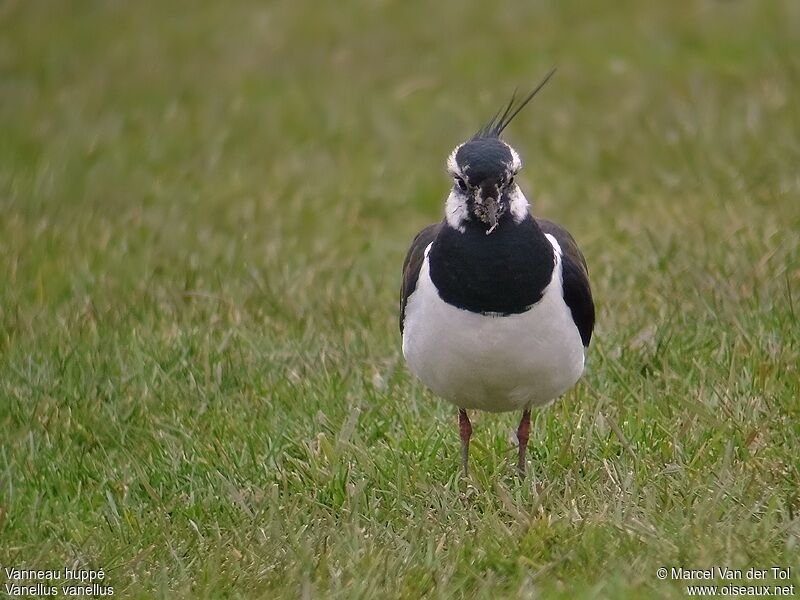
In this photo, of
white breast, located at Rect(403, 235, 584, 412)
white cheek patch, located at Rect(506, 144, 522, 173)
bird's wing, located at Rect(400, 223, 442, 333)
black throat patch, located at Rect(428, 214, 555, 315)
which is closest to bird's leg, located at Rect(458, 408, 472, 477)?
white breast, located at Rect(403, 235, 584, 412)

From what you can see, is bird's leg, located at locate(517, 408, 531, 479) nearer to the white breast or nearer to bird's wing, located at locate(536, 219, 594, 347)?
the white breast

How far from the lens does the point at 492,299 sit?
4.52 meters

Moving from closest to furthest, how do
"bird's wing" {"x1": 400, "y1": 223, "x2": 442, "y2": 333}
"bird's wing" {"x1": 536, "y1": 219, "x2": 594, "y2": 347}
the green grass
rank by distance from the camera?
the green grass → "bird's wing" {"x1": 536, "y1": 219, "x2": 594, "y2": 347} → "bird's wing" {"x1": 400, "y1": 223, "x2": 442, "y2": 333}

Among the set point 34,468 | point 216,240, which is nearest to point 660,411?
point 34,468

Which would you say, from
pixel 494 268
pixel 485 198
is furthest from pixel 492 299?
pixel 485 198

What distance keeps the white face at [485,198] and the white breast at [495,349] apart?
0.22 meters

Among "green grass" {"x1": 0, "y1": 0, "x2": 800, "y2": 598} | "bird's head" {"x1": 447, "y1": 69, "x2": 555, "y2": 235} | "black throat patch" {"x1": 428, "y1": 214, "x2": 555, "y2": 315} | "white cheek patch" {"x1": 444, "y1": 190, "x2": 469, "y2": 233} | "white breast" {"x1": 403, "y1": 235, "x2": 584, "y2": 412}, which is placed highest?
"bird's head" {"x1": 447, "y1": 69, "x2": 555, "y2": 235}

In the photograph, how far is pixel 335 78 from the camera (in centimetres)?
1022

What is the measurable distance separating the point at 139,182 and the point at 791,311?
4.38m

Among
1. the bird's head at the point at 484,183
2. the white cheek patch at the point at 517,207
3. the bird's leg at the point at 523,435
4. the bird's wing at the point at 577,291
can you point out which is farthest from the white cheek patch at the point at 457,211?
the bird's leg at the point at 523,435

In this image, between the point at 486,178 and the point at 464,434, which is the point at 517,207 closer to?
the point at 486,178

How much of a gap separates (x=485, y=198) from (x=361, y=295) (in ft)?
7.70

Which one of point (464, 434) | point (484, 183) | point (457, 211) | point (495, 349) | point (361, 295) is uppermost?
Answer: point (484, 183)

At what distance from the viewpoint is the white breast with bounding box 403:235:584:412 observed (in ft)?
14.8
